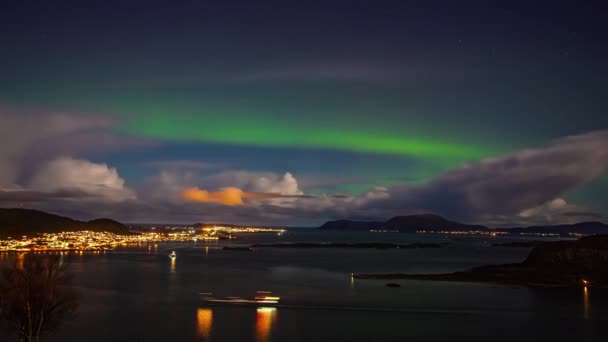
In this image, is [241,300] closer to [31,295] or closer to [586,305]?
[31,295]

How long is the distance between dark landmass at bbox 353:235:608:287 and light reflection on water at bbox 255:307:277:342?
3539cm

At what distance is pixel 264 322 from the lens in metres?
47.1

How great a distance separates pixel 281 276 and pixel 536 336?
163ft

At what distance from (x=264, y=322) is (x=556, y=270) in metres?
55.0

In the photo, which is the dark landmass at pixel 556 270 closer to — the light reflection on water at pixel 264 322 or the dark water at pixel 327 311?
the dark water at pixel 327 311

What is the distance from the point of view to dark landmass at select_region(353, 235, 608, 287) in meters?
78.5

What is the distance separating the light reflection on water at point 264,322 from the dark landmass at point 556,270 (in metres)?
35.4

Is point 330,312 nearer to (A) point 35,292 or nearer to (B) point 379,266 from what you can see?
(A) point 35,292

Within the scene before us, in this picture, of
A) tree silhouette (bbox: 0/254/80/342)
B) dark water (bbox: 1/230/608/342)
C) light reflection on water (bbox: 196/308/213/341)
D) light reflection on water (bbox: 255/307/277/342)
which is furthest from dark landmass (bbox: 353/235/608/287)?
tree silhouette (bbox: 0/254/80/342)

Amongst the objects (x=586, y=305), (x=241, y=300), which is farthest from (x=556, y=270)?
(x=241, y=300)

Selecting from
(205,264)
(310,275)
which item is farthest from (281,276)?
(205,264)

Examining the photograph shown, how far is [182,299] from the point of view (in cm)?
6028

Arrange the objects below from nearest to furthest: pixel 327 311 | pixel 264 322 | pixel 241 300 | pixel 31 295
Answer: pixel 31 295 → pixel 264 322 → pixel 327 311 → pixel 241 300

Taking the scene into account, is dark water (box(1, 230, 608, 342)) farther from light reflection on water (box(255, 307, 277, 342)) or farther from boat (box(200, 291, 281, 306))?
boat (box(200, 291, 281, 306))
